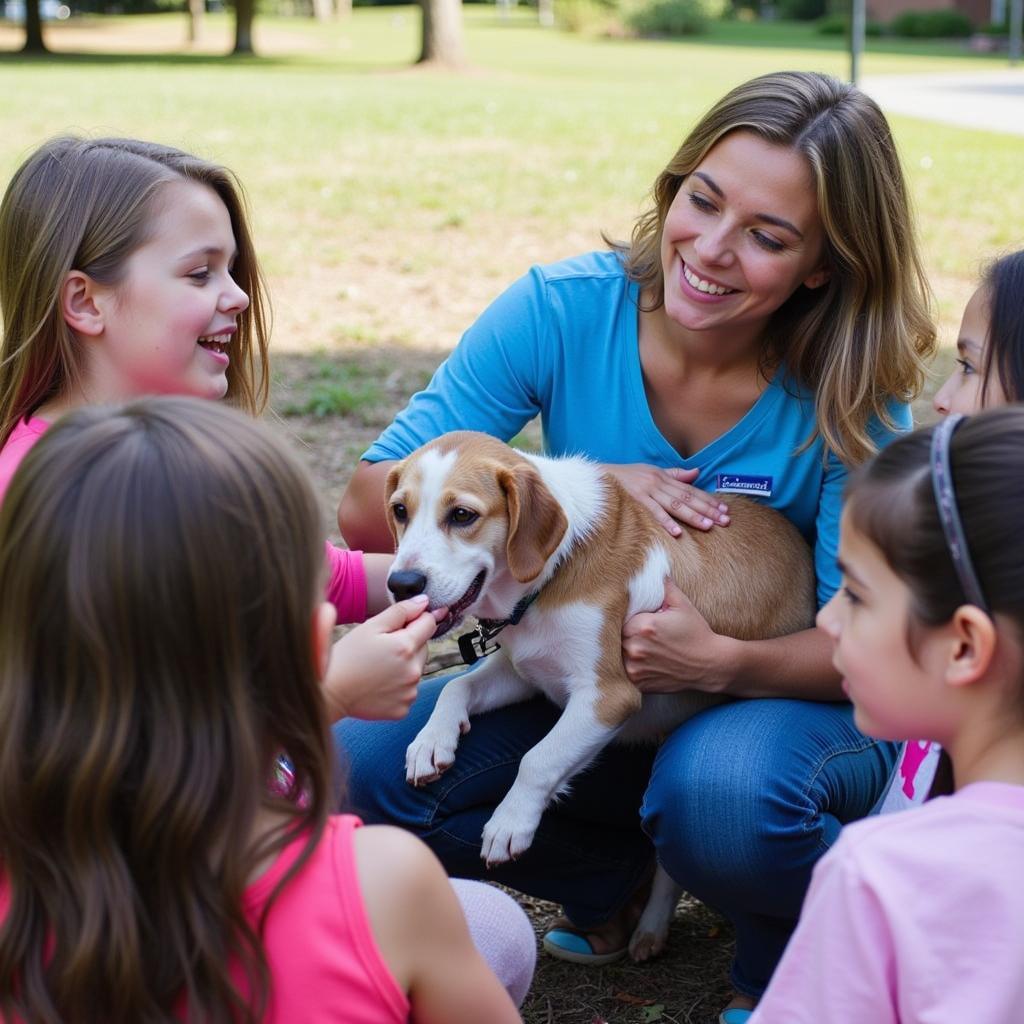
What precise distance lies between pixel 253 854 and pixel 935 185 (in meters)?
13.5

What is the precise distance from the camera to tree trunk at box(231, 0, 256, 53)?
141 ft

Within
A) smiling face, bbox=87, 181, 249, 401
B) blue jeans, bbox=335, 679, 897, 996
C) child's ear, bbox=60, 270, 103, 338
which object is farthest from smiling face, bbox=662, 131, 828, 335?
child's ear, bbox=60, 270, 103, 338

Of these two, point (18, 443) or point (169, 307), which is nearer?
point (18, 443)

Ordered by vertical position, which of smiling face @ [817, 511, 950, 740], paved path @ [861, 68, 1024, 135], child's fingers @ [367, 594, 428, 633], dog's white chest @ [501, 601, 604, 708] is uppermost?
paved path @ [861, 68, 1024, 135]

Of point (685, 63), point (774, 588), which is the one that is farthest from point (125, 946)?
point (685, 63)

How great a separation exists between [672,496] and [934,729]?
5.36ft

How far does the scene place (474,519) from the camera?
348cm

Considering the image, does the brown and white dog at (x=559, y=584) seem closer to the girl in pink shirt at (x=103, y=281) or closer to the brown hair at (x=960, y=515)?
the girl in pink shirt at (x=103, y=281)

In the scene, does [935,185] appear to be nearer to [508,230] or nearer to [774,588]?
[508,230]

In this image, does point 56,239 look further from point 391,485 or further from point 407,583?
point 407,583

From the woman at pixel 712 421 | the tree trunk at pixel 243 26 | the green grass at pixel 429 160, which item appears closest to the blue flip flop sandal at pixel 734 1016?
the woman at pixel 712 421

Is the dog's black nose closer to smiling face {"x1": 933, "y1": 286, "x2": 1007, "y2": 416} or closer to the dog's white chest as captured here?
the dog's white chest

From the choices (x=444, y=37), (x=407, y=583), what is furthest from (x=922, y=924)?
(x=444, y=37)

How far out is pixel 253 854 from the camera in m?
1.95
